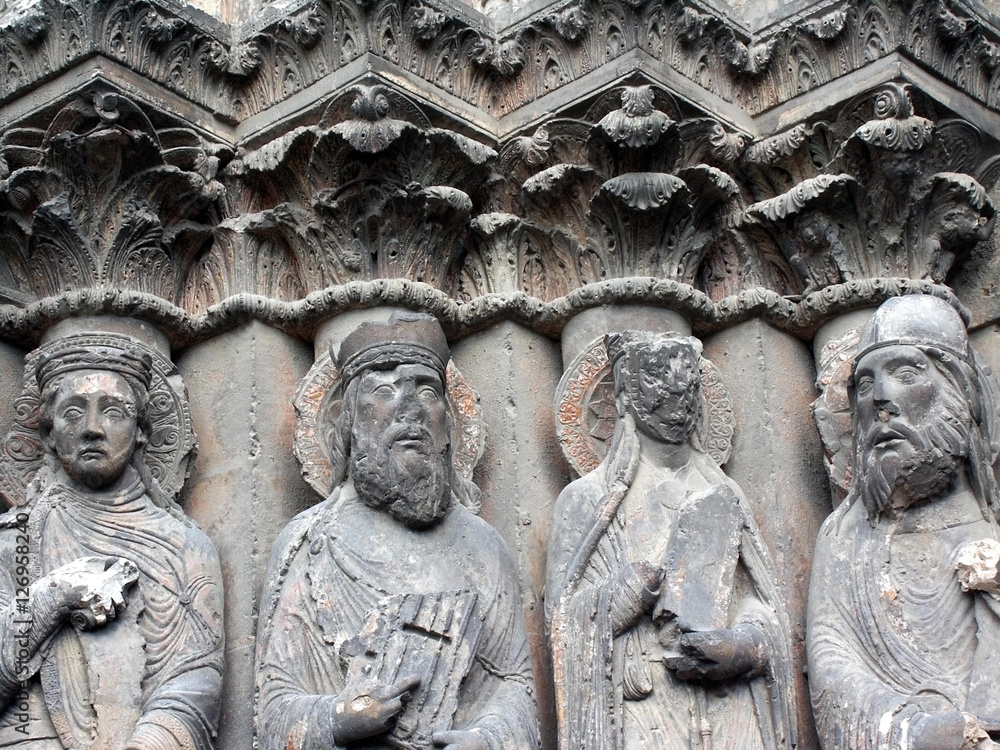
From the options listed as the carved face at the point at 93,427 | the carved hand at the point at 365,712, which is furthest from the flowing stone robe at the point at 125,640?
the carved hand at the point at 365,712

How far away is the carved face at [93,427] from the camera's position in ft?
24.8

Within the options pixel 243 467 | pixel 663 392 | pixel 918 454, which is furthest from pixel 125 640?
pixel 918 454

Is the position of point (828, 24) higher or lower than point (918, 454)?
higher

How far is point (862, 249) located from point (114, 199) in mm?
3194

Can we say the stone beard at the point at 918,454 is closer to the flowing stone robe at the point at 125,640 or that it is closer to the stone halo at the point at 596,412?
the stone halo at the point at 596,412

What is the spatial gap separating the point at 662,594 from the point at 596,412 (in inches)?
40.0

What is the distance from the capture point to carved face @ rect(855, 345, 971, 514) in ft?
24.5

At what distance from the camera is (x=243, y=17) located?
8719 mm

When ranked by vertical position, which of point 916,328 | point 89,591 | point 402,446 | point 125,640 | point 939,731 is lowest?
point 939,731

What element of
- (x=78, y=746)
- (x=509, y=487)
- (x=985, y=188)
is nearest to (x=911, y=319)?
(x=985, y=188)

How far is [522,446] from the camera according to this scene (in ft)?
26.6

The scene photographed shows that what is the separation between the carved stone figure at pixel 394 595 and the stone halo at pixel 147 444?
0.63 meters

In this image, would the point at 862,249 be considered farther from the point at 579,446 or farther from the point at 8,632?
the point at 8,632

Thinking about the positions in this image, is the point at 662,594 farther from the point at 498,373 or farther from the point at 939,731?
the point at 498,373
